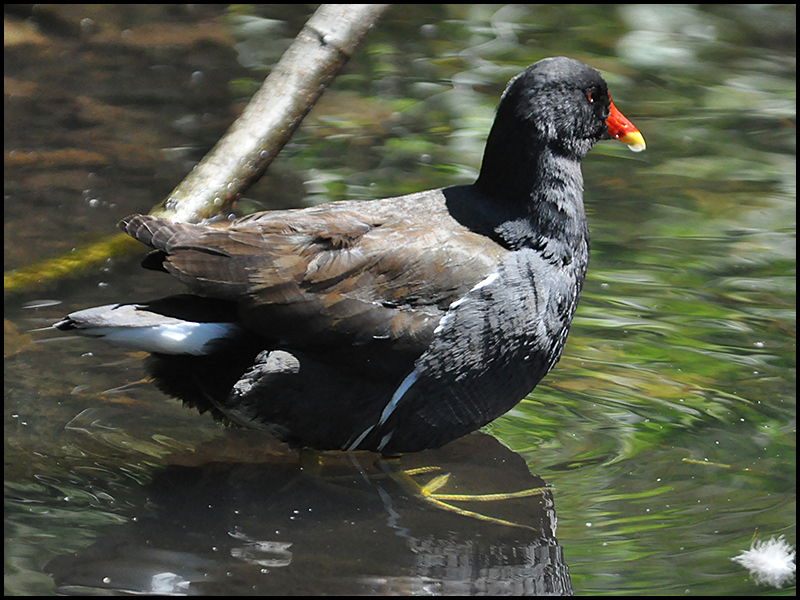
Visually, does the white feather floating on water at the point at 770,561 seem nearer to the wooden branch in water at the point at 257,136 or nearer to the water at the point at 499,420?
the water at the point at 499,420

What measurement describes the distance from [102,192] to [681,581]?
4.01 meters

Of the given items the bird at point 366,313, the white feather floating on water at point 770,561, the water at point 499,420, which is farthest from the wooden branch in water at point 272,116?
the white feather floating on water at point 770,561

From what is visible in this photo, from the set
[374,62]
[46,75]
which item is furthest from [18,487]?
[374,62]

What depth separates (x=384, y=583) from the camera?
127 inches

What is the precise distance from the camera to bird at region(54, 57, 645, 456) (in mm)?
3623

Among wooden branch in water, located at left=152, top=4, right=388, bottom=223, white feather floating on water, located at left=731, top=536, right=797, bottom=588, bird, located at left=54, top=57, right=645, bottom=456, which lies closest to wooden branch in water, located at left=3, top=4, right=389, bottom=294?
wooden branch in water, located at left=152, top=4, right=388, bottom=223

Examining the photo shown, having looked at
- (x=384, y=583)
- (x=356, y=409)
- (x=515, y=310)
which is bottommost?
(x=384, y=583)

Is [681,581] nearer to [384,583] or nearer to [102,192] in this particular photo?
[384,583]

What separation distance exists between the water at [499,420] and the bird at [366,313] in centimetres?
32

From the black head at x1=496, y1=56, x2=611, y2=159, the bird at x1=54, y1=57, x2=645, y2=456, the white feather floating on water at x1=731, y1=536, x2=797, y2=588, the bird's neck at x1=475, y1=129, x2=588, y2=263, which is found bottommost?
the white feather floating on water at x1=731, y1=536, x2=797, y2=588

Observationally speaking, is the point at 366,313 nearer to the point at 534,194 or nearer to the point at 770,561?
the point at 534,194

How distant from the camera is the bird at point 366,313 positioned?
11.9ft

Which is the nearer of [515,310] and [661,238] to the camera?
[515,310]

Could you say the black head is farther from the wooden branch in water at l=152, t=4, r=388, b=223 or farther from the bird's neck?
the wooden branch in water at l=152, t=4, r=388, b=223
